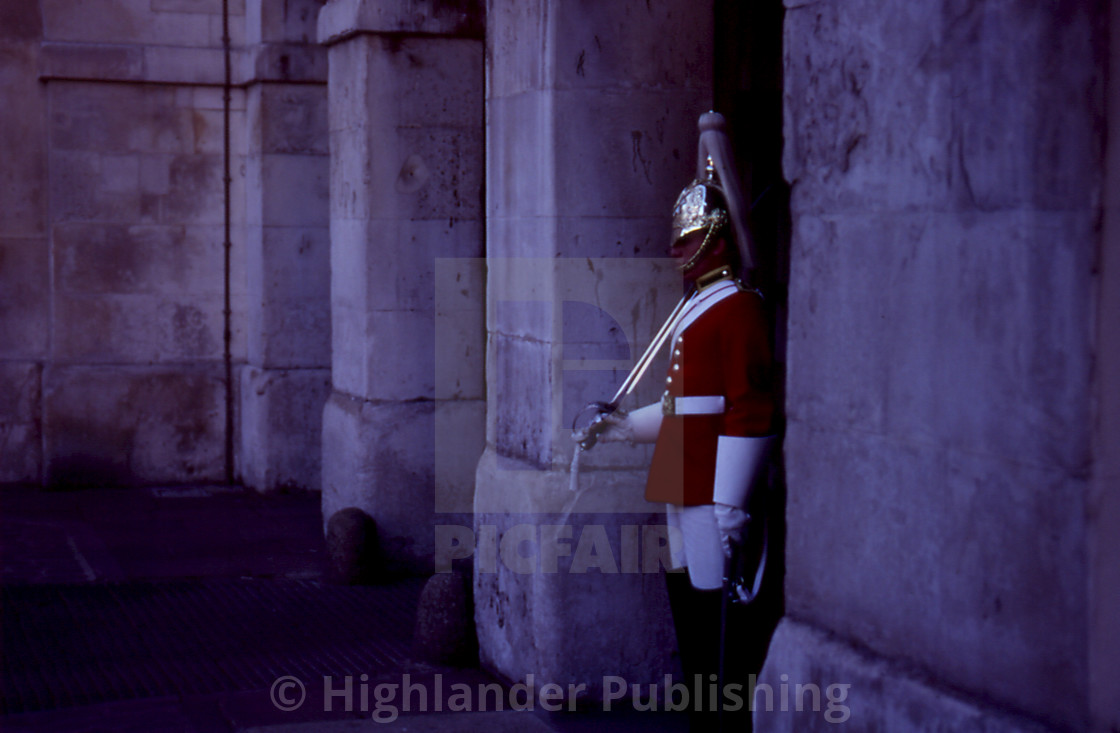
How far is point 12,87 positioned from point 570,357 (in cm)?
631

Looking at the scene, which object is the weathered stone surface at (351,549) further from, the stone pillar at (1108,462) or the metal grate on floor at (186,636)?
the stone pillar at (1108,462)

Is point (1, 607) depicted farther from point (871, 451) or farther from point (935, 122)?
point (935, 122)

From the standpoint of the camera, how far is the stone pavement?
512cm

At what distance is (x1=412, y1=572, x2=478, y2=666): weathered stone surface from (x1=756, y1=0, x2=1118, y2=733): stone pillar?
245cm

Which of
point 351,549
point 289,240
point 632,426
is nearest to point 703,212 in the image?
point 632,426

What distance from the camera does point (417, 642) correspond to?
5.96 meters

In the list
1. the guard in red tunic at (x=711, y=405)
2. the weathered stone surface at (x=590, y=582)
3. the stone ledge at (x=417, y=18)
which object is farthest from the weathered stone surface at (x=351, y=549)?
the guard in red tunic at (x=711, y=405)

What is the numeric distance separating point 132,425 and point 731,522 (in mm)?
7014

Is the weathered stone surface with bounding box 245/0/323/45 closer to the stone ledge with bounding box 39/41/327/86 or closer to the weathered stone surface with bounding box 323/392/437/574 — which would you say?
the stone ledge with bounding box 39/41/327/86

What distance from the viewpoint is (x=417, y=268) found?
7605 millimetres

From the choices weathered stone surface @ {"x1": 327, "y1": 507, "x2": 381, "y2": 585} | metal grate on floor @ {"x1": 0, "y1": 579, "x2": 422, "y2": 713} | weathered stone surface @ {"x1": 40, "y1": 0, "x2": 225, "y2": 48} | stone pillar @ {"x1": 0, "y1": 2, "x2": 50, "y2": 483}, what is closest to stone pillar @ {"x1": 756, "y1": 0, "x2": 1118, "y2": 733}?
metal grate on floor @ {"x1": 0, "y1": 579, "x2": 422, "y2": 713}

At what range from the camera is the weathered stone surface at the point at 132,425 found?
9875mm

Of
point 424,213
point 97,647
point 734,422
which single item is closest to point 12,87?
point 424,213

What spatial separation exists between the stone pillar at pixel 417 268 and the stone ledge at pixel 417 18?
0.04ft
